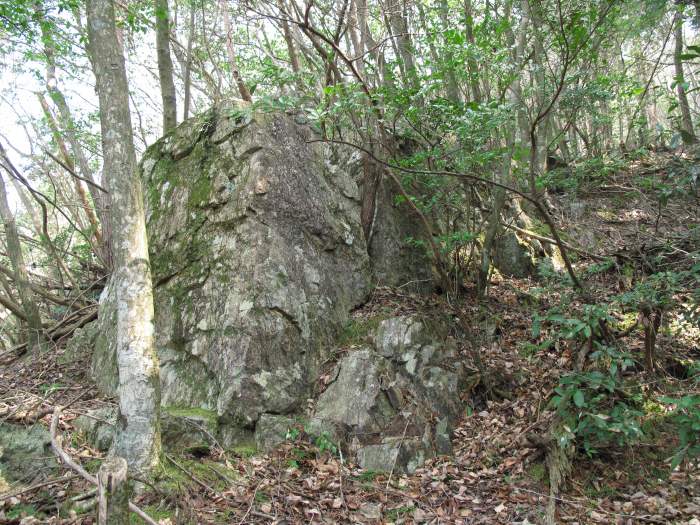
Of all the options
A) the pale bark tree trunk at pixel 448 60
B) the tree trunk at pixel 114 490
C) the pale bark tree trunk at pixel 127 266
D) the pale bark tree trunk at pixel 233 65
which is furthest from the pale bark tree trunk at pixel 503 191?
the tree trunk at pixel 114 490

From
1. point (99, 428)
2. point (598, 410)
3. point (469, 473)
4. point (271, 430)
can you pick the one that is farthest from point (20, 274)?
point (598, 410)

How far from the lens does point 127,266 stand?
3848mm

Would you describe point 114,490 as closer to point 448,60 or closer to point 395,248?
point 395,248

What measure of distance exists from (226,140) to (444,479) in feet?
17.3

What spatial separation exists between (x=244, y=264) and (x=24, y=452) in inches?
115


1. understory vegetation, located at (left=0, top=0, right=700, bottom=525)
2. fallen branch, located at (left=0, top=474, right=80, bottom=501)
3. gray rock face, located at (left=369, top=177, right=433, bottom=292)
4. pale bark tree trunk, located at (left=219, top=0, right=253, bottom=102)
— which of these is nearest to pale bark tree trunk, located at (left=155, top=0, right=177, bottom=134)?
understory vegetation, located at (left=0, top=0, right=700, bottom=525)

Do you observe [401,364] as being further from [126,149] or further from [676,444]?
[126,149]

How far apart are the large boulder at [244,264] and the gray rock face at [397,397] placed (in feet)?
1.60

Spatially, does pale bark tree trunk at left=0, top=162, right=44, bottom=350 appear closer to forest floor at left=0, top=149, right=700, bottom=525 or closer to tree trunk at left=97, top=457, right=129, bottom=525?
forest floor at left=0, top=149, right=700, bottom=525

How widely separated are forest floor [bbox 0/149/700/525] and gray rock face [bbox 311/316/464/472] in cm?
20

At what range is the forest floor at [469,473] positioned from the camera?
3754mm

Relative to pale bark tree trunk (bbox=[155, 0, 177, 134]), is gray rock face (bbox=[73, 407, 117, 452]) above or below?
below

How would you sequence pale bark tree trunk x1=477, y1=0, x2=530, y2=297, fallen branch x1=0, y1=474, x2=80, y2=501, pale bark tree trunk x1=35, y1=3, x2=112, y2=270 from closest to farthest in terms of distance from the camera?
fallen branch x1=0, y1=474, x2=80, y2=501, pale bark tree trunk x1=477, y1=0, x2=530, y2=297, pale bark tree trunk x1=35, y1=3, x2=112, y2=270

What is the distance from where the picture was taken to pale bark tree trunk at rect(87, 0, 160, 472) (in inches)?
147
